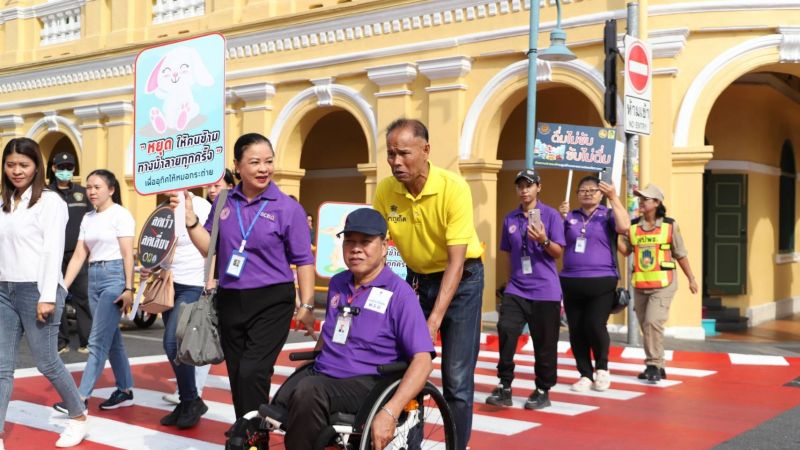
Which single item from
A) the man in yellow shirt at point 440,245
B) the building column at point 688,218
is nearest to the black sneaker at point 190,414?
the man in yellow shirt at point 440,245

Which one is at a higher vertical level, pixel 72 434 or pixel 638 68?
pixel 638 68

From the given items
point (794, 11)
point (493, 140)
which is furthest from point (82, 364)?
point (794, 11)

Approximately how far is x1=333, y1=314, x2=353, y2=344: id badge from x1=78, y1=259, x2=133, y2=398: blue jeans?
3.31 meters

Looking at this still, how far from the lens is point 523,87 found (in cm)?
1552

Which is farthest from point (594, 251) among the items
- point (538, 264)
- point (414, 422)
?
point (414, 422)

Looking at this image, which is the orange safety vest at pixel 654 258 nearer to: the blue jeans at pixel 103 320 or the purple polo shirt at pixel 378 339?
the blue jeans at pixel 103 320

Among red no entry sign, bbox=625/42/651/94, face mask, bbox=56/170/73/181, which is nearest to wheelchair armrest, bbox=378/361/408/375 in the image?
face mask, bbox=56/170/73/181

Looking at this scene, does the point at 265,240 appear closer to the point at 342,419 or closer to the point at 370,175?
the point at 342,419

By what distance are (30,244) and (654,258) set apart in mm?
5780

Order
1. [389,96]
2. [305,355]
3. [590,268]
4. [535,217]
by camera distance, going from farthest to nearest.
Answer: [389,96], [590,268], [535,217], [305,355]

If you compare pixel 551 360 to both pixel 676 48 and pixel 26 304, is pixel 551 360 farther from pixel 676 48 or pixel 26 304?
pixel 676 48

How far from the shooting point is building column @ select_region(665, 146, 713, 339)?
45.5 feet

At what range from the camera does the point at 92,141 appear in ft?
72.1

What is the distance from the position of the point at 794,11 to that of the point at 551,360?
871 centimetres
